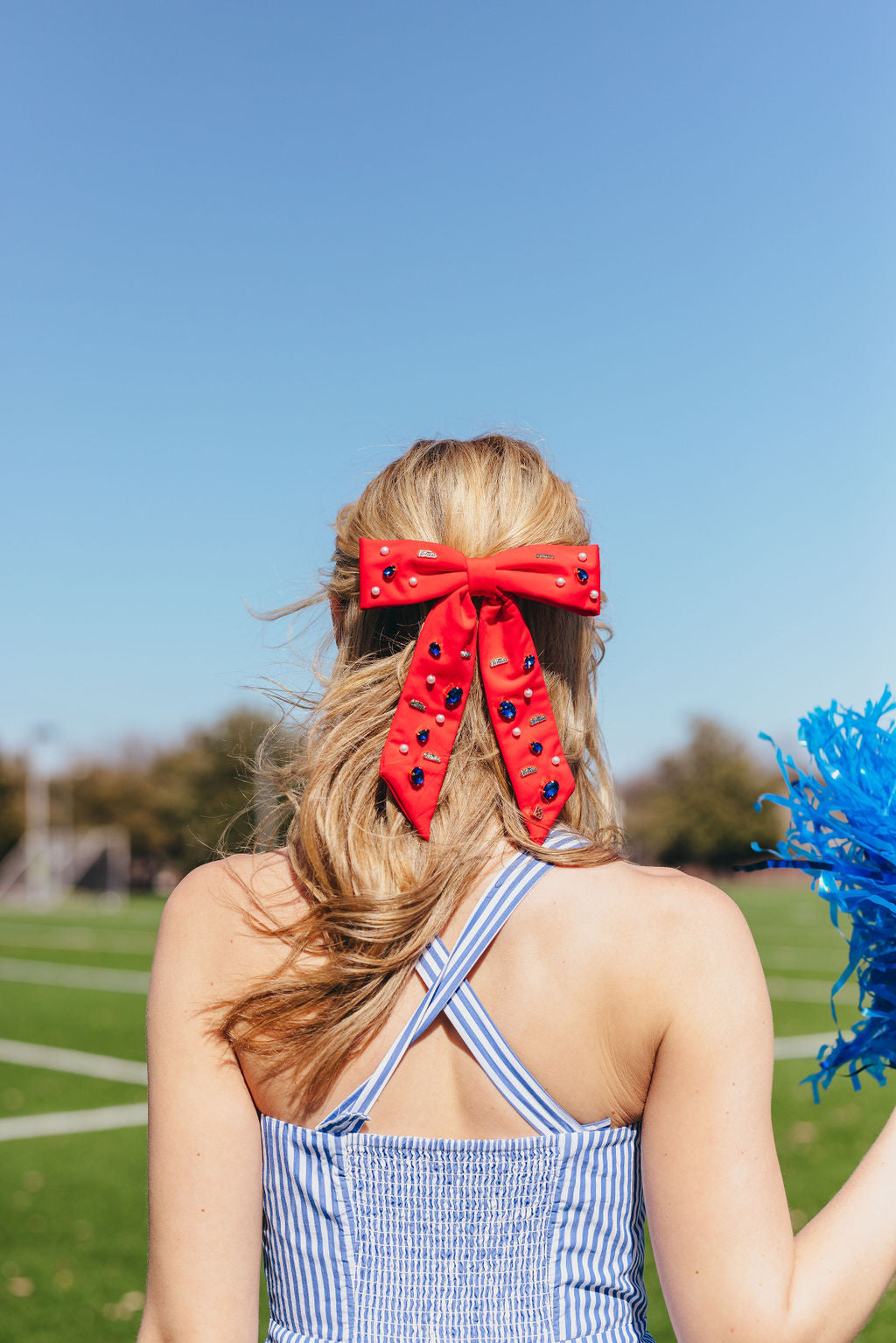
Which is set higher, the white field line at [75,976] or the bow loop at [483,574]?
the bow loop at [483,574]

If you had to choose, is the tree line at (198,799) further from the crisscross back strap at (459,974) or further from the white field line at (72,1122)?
the crisscross back strap at (459,974)

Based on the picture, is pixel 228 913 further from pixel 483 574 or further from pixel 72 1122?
pixel 72 1122

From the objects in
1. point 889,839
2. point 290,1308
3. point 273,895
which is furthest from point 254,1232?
point 889,839

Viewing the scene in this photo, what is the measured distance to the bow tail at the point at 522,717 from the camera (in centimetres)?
145

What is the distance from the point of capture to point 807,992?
54.1ft

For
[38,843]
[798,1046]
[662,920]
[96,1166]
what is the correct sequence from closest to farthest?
[662,920] < [96,1166] < [798,1046] < [38,843]

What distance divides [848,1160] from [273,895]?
7.74 metres

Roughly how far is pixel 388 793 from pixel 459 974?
0.24m

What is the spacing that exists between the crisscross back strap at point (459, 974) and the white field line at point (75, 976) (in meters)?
17.1

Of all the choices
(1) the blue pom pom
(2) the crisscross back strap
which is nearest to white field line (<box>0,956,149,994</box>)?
(1) the blue pom pom

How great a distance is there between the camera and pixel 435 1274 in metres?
1.40

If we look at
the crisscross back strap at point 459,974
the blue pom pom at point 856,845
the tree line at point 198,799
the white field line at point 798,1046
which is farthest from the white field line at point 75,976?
the tree line at point 198,799

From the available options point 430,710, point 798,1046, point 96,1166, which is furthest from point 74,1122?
point 430,710

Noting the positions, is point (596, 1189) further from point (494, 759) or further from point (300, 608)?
point (300, 608)
